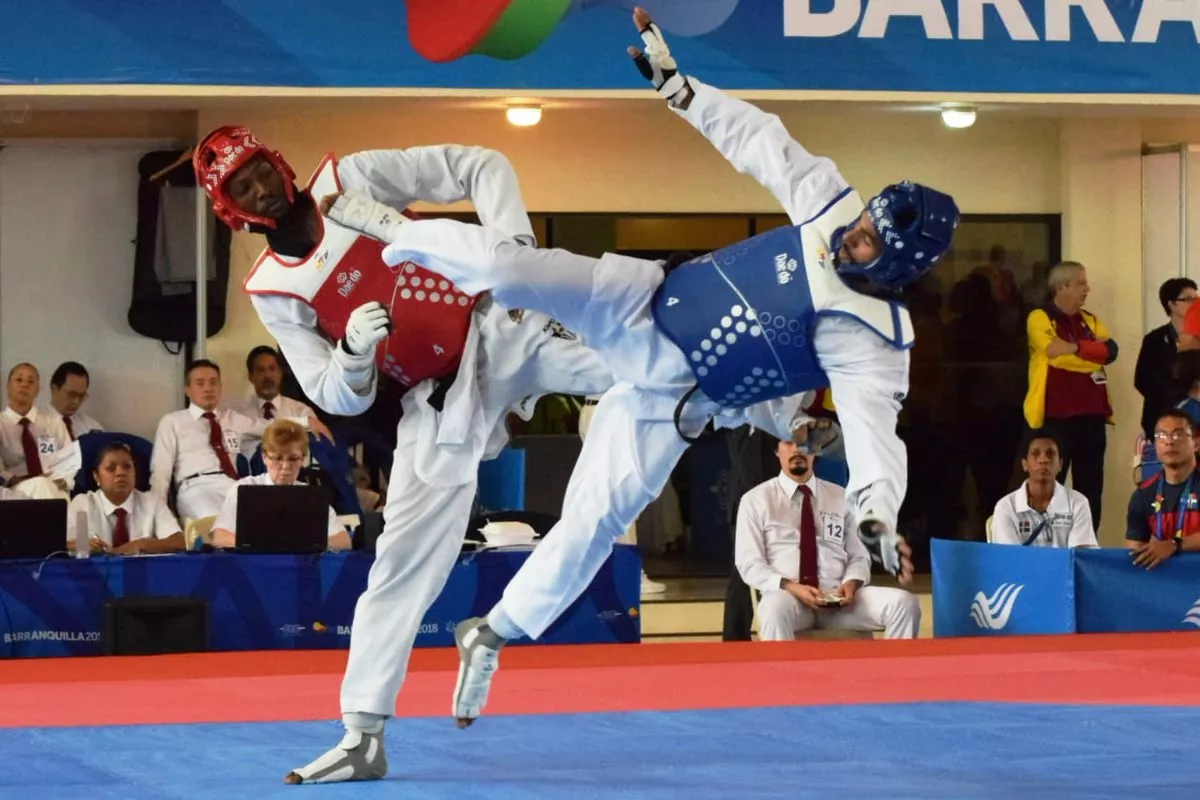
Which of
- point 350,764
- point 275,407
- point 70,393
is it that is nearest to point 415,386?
point 350,764

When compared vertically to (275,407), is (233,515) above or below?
below

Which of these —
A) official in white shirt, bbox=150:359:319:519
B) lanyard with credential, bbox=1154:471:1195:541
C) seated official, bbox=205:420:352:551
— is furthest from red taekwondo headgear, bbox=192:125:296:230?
lanyard with credential, bbox=1154:471:1195:541

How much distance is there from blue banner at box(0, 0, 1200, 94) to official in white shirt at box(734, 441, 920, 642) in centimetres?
204

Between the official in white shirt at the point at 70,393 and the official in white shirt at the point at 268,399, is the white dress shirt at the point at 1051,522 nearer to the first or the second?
the official in white shirt at the point at 268,399

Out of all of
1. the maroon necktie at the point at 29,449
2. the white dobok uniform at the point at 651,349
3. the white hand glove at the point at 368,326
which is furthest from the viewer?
the maroon necktie at the point at 29,449

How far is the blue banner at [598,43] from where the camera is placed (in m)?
7.80

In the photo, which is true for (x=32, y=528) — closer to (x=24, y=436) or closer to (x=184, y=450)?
(x=184, y=450)

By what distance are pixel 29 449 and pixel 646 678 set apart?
3668mm

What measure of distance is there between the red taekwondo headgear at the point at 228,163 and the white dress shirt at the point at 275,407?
14.2 ft

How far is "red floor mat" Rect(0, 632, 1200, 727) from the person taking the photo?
17.3 feet

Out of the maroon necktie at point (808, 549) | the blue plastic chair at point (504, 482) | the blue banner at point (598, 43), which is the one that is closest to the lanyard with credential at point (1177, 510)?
the maroon necktie at point (808, 549)

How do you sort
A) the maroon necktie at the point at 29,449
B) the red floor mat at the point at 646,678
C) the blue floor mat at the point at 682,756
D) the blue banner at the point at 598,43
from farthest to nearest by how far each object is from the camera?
the maroon necktie at the point at 29,449 < the blue banner at the point at 598,43 < the red floor mat at the point at 646,678 < the blue floor mat at the point at 682,756

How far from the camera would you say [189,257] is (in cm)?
920

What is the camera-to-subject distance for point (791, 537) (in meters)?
7.16
